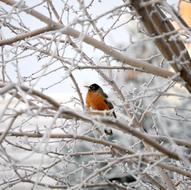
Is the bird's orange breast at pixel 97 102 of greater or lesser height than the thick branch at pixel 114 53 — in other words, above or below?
above

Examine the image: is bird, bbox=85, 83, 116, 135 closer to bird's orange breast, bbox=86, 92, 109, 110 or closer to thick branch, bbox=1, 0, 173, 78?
bird's orange breast, bbox=86, 92, 109, 110

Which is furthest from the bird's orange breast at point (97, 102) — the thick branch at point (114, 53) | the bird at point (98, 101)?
the thick branch at point (114, 53)

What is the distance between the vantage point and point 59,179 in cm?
240

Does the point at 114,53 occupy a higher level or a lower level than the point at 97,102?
Result: lower

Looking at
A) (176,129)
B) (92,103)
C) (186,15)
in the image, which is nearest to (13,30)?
(186,15)

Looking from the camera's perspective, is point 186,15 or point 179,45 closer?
point 179,45

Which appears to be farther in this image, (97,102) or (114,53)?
(97,102)

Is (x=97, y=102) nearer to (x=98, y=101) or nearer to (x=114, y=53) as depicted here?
(x=98, y=101)

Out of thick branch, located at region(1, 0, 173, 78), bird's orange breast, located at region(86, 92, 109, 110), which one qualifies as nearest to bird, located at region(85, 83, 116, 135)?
bird's orange breast, located at region(86, 92, 109, 110)

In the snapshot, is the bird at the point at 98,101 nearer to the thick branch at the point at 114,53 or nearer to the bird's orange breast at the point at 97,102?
the bird's orange breast at the point at 97,102

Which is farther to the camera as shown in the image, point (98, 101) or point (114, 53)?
point (98, 101)

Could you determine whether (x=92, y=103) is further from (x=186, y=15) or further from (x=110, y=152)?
(x=110, y=152)

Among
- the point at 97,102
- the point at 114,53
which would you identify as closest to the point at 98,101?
the point at 97,102

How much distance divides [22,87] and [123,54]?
2.22 feet
